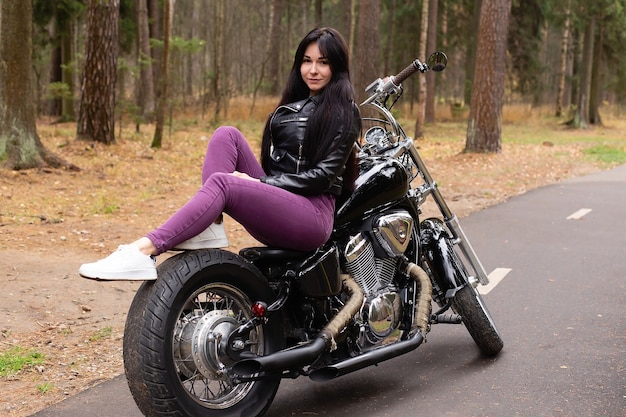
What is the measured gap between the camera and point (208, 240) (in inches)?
143

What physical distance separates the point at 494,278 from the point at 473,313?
2515 mm

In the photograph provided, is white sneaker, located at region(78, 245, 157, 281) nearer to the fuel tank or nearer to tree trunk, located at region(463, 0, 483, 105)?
the fuel tank

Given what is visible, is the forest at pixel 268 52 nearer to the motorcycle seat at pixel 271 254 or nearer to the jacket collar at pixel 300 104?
the jacket collar at pixel 300 104

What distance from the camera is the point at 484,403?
4.30m

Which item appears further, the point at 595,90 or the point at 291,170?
the point at 595,90

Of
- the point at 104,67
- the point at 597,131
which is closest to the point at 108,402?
the point at 104,67

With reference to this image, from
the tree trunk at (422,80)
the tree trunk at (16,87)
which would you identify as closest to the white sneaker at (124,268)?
the tree trunk at (16,87)

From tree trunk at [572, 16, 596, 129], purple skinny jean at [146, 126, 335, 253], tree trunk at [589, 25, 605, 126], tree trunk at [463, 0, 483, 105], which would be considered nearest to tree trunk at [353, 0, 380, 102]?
purple skinny jean at [146, 126, 335, 253]

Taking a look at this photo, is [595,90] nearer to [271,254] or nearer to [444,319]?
[444,319]

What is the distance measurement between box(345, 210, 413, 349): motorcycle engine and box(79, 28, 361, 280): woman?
314 mm

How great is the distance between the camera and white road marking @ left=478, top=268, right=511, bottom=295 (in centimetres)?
697

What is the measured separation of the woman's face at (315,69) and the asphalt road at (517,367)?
175 centimetres

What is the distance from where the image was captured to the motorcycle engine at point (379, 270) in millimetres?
4301

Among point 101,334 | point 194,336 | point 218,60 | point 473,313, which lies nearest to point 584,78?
point 218,60
